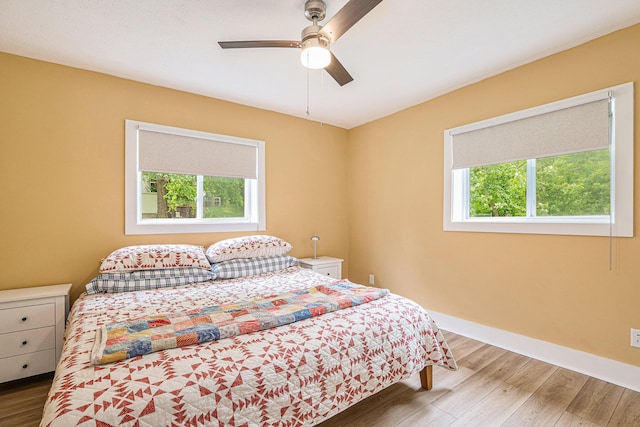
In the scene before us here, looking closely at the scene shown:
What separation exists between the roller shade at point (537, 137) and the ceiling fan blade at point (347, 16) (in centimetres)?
180

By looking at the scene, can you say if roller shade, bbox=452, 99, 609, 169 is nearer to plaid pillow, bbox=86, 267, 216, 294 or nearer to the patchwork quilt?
the patchwork quilt

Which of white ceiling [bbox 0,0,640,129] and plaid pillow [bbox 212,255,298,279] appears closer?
white ceiling [bbox 0,0,640,129]

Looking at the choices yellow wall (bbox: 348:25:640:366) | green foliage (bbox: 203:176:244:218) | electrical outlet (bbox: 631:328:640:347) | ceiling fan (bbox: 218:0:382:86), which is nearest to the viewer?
ceiling fan (bbox: 218:0:382:86)

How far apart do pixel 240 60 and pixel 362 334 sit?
2254mm

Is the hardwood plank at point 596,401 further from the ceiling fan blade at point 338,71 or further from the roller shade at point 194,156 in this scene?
the roller shade at point 194,156

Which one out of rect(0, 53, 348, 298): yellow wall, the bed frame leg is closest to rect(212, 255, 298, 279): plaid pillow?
rect(0, 53, 348, 298): yellow wall

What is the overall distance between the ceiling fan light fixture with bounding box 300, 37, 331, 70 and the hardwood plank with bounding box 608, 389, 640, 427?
266 cm

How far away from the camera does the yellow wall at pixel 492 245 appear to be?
208cm

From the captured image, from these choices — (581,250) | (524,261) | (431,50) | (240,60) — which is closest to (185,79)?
(240,60)

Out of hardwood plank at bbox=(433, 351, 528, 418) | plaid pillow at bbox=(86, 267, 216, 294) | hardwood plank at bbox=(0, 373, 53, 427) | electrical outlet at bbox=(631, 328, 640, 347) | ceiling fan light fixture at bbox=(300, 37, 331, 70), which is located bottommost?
hardwood plank at bbox=(0, 373, 53, 427)

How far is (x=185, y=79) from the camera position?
9.09 ft

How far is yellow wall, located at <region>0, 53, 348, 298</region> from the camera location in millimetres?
2320

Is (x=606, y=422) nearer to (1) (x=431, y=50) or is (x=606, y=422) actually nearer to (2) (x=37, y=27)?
(1) (x=431, y=50)

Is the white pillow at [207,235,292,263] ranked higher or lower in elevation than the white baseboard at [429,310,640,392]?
higher
